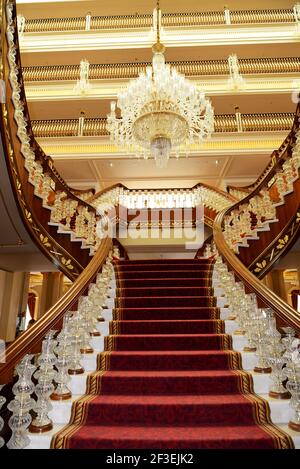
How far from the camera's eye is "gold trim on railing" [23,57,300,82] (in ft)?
29.3

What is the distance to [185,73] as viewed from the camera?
9.02 meters

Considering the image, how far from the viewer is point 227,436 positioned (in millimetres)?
1687

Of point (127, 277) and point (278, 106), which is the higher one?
point (278, 106)

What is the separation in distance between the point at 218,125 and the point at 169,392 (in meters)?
7.65

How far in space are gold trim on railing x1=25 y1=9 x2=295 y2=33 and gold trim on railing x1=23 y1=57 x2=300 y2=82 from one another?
1181 mm

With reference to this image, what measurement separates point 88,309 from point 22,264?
12.5ft

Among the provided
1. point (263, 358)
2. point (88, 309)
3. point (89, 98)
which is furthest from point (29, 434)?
point (89, 98)

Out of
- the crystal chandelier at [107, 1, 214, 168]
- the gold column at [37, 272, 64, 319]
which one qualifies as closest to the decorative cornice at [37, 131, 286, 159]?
the crystal chandelier at [107, 1, 214, 168]

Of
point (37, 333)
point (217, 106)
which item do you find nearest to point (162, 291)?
point (37, 333)

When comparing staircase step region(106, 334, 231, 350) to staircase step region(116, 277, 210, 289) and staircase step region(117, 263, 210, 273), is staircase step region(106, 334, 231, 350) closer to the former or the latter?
staircase step region(116, 277, 210, 289)

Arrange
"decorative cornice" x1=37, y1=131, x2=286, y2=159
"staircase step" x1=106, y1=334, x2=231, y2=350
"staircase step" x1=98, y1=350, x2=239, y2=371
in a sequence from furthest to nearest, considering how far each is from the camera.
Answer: "decorative cornice" x1=37, y1=131, x2=286, y2=159 < "staircase step" x1=106, y1=334, x2=231, y2=350 < "staircase step" x1=98, y1=350, x2=239, y2=371

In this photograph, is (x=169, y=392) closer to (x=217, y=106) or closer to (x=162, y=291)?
(x=162, y=291)

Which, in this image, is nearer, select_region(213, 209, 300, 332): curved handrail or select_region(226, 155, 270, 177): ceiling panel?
select_region(213, 209, 300, 332): curved handrail

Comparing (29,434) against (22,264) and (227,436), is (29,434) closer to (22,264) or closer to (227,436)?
(227,436)
